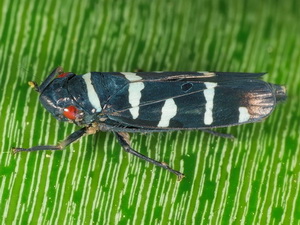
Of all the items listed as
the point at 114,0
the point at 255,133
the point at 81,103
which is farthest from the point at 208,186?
the point at 114,0

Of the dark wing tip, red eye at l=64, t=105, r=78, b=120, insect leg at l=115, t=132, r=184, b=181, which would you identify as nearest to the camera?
red eye at l=64, t=105, r=78, b=120

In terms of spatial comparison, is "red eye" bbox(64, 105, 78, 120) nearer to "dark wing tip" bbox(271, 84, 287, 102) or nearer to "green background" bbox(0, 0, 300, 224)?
"green background" bbox(0, 0, 300, 224)

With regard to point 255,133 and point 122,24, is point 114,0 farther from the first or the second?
point 255,133

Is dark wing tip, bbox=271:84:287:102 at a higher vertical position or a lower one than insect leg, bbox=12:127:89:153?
higher

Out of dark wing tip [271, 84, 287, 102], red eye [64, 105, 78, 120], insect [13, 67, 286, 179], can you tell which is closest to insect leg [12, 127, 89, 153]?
insect [13, 67, 286, 179]

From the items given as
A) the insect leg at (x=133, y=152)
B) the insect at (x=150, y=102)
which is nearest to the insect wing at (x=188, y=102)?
the insect at (x=150, y=102)

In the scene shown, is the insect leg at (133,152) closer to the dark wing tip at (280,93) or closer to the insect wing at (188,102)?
the insect wing at (188,102)
